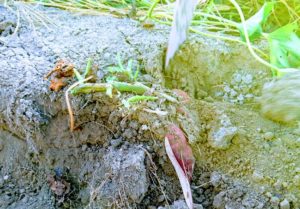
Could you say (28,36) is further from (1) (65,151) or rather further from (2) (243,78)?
(2) (243,78)

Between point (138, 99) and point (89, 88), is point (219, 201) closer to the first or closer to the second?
point (138, 99)

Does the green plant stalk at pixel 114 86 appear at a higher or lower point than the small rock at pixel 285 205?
higher

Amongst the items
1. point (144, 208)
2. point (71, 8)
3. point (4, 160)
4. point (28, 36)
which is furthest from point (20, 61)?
point (144, 208)

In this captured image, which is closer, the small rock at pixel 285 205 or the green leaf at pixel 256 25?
the small rock at pixel 285 205

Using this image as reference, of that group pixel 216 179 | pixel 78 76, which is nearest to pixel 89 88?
pixel 78 76

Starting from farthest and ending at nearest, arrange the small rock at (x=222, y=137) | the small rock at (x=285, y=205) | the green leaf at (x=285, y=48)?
the green leaf at (x=285, y=48), the small rock at (x=222, y=137), the small rock at (x=285, y=205)

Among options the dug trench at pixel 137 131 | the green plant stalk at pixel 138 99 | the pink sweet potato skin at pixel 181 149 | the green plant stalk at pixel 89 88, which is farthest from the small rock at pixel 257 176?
the green plant stalk at pixel 89 88

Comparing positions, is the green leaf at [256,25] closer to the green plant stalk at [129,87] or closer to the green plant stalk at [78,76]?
the green plant stalk at [129,87]
